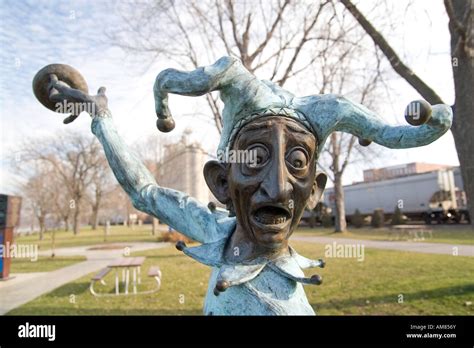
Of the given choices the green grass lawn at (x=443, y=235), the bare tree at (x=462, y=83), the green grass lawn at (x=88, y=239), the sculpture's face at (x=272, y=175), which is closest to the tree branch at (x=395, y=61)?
the bare tree at (x=462, y=83)

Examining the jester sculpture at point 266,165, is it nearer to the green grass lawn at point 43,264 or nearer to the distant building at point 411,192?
the green grass lawn at point 43,264

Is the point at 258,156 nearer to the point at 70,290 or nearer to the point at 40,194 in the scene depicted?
the point at 70,290

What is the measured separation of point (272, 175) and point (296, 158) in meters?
0.13

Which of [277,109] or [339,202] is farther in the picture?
[339,202]

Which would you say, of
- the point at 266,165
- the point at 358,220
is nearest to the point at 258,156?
the point at 266,165

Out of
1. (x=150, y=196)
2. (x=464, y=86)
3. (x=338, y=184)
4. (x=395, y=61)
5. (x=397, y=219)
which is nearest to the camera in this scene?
(x=150, y=196)

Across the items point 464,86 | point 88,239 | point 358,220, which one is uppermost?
point 464,86

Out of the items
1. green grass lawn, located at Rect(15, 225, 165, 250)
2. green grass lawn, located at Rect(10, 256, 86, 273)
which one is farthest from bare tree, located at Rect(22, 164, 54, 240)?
green grass lawn, located at Rect(10, 256, 86, 273)

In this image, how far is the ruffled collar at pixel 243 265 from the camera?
1446 mm

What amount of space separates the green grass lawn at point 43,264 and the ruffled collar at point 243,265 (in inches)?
449

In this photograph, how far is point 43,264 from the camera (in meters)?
12.8

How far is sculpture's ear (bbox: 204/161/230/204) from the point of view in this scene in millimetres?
1643
